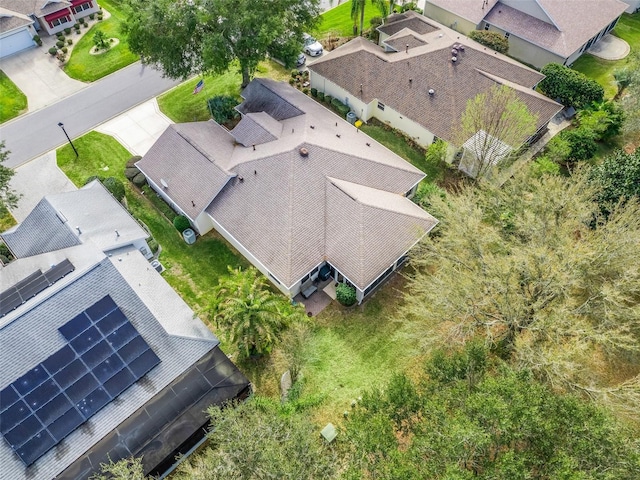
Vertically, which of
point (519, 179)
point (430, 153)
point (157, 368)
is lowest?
point (157, 368)

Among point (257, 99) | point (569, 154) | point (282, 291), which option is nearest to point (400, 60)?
point (257, 99)

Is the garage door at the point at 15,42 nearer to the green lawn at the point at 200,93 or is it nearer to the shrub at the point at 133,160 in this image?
the green lawn at the point at 200,93

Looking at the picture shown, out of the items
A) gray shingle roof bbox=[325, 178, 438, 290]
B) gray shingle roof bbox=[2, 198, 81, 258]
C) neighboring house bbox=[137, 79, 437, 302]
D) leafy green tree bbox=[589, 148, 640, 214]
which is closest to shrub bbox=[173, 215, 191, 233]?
neighboring house bbox=[137, 79, 437, 302]

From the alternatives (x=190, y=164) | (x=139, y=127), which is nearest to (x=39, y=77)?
(x=139, y=127)

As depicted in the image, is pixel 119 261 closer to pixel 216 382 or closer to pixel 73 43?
pixel 216 382

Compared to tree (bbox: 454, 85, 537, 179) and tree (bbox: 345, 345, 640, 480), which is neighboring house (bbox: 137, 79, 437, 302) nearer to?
tree (bbox: 454, 85, 537, 179)

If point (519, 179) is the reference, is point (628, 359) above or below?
below
